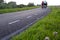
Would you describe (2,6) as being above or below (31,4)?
above

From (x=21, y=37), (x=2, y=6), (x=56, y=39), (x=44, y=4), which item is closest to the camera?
(x=56, y=39)

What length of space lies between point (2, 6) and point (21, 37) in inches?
1619

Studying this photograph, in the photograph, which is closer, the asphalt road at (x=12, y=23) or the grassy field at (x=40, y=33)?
the grassy field at (x=40, y=33)

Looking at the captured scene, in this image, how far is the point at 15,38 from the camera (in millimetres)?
8250

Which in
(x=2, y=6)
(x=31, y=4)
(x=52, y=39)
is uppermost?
(x=52, y=39)

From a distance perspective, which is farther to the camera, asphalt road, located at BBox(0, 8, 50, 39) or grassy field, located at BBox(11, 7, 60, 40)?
asphalt road, located at BBox(0, 8, 50, 39)

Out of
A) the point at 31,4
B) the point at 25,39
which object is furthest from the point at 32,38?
the point at 31,4

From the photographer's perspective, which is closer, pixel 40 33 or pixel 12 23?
pixel 40 33

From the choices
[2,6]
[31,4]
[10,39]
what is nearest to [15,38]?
[10,39]

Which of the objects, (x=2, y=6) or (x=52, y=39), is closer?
(x=52, y=39)

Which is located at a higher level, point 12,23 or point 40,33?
point 40,33

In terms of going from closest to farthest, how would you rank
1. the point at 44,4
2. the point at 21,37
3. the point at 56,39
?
the point at 56,39
the point at 21,37
the point at 44,4

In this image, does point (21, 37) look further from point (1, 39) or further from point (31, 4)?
point (31, 4)

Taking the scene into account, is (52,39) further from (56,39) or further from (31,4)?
(31,4)
